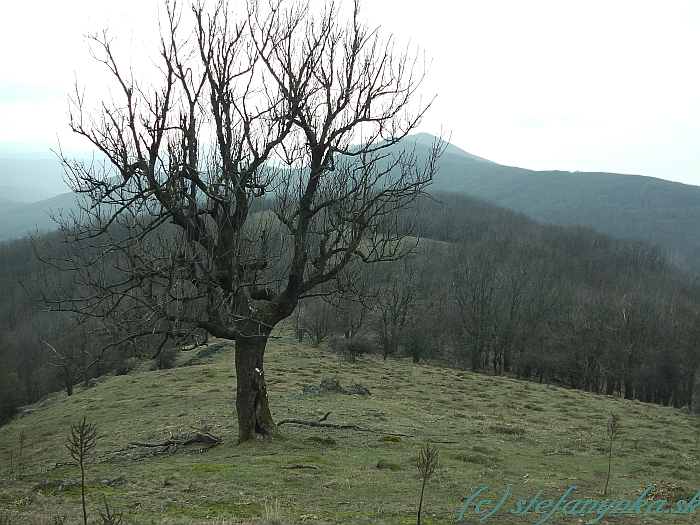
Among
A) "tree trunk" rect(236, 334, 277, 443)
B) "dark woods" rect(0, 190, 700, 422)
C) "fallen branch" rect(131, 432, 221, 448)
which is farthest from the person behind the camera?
"dark woods" rect(0, 190, 700, 422)

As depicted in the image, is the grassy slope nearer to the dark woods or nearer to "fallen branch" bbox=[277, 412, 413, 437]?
"fallen branch" bbox=[277, 412, 413, 437]

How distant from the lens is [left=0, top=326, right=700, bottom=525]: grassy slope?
8.17 metres

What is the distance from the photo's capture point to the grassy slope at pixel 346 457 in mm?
8172

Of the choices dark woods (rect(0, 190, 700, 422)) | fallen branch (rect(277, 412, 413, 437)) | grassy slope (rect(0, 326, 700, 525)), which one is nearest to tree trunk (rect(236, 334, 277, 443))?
grassy slope (rect(0, 326, 700, 525))

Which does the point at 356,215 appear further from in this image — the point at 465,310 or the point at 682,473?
the point at 465,310

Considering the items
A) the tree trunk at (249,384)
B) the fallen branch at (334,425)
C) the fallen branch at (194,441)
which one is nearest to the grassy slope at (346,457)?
the fallen branch at (334,425)

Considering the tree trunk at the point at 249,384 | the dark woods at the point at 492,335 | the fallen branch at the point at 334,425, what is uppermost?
the tree trunk at the point at 249,384

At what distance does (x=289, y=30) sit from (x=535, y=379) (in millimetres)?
51211

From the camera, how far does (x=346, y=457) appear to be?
12266 millimetres

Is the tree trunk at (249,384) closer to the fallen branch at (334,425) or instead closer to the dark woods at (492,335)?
the fallen branch at (334,425)

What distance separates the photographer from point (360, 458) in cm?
1227

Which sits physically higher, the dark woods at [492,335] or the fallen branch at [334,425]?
the fallen branch at [334,425]

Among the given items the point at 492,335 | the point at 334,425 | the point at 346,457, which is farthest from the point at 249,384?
the point at 492,335

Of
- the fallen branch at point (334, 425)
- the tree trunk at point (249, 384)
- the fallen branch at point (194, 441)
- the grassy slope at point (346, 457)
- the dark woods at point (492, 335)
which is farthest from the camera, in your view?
the dark woods at point (492, 335)
